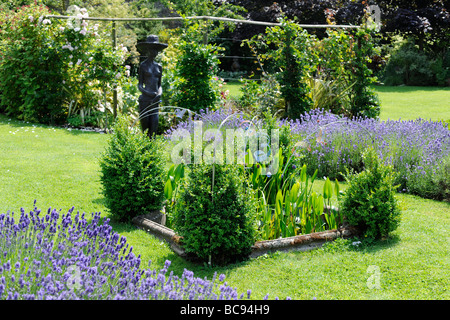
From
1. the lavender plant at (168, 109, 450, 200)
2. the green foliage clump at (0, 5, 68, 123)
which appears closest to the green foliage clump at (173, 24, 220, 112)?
the lavender plant at (168, 109, 450, 200)

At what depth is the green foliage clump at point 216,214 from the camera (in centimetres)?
370

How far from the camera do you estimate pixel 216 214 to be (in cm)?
372

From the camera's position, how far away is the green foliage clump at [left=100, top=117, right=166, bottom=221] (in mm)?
4621

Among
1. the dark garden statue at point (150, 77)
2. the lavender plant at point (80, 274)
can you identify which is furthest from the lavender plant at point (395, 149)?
the lavender plant at point (80, 274)

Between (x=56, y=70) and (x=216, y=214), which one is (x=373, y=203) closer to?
(x=216, y=214)

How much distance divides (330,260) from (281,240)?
44 cm

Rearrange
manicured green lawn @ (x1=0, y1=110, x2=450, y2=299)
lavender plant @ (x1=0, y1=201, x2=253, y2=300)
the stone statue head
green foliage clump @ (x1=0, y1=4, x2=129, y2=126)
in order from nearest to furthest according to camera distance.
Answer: lavender plant @ (x1=0, y1=201, x2=253, y2=300) → manicured green lawn @ (x1=0, y1=110, x2=450, y2=299) → the stone statue head → green foliage clump @ (x1=0, y1=4, x2=129, y2=126)

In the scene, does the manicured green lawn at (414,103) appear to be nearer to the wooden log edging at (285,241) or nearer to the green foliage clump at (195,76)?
the green foliage clump at (195,76)

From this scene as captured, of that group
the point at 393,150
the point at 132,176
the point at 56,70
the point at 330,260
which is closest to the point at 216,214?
the point at 330,260

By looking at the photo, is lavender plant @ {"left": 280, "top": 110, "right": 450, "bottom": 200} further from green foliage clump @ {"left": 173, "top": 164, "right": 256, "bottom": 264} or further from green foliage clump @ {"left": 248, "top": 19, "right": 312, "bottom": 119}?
green foliage clump @ {"left": 173, "top": 164, "right": 256, "bottom": 264}

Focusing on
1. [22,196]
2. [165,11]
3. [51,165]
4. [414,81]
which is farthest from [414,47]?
[22,196]

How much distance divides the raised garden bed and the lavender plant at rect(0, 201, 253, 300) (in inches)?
28.8

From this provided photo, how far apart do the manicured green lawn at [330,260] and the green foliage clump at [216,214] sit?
0.17m
